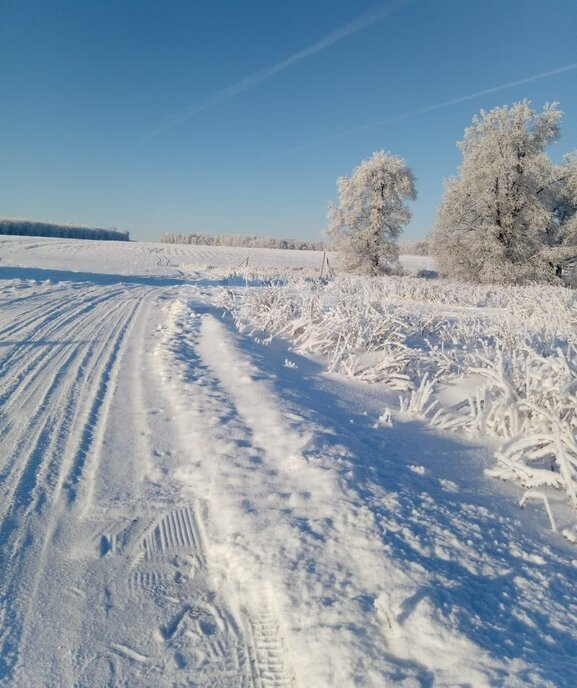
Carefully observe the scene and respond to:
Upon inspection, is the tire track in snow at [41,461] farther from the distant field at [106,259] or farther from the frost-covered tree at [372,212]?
the frost-covered tree at [372,212]

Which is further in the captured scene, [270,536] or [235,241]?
[235,241]

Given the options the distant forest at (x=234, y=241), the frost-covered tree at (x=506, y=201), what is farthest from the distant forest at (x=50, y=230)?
the frost-covered tree at (x=506, y=201)

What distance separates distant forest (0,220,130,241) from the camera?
60969 millimetres

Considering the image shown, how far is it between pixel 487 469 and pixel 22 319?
25.1ft

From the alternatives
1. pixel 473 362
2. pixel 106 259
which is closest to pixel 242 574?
pixel 473 362

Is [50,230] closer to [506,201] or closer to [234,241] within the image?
[234,241]

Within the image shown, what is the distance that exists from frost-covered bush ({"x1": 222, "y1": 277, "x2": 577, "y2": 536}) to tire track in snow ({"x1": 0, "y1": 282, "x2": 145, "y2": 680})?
271cm

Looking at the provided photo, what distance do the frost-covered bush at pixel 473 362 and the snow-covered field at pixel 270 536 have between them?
0.17 feet

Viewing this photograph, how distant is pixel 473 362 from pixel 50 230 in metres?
74.7

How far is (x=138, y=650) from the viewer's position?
165 cm

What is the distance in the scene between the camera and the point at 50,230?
66438 millimetres

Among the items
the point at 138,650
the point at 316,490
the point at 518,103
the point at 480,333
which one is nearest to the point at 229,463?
the point at 316,490

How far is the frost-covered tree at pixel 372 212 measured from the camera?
80.3 feet

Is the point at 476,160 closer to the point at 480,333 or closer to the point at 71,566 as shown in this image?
the point at 480,333
